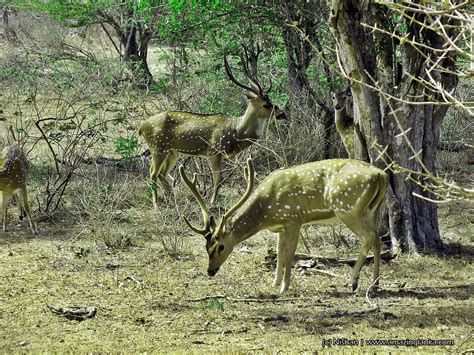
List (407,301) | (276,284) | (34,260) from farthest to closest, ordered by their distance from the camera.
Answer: (34,260) < (276,284) < (407,301)

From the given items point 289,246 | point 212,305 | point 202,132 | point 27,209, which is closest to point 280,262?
point 289,246

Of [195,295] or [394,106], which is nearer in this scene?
[195,295]

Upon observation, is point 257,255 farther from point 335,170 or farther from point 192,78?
point 192,78

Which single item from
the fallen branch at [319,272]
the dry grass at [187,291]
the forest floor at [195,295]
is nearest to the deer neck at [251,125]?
the dry grass at [187,291]

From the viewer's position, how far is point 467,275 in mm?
8992

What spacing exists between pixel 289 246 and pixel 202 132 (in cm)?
464

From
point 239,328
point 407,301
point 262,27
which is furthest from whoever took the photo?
point 262,27

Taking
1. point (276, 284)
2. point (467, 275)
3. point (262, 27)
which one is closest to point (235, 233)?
point (276, 284)

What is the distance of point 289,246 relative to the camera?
845 cm

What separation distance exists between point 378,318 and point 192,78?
8.04 m

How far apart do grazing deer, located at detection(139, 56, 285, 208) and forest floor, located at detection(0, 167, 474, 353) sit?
157cm

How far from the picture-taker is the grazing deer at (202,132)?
12727mm

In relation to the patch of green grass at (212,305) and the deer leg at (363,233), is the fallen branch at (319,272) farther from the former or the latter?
the patch of green grass at (212,305)

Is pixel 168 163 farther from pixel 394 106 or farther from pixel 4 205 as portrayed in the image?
pixel 394 106
